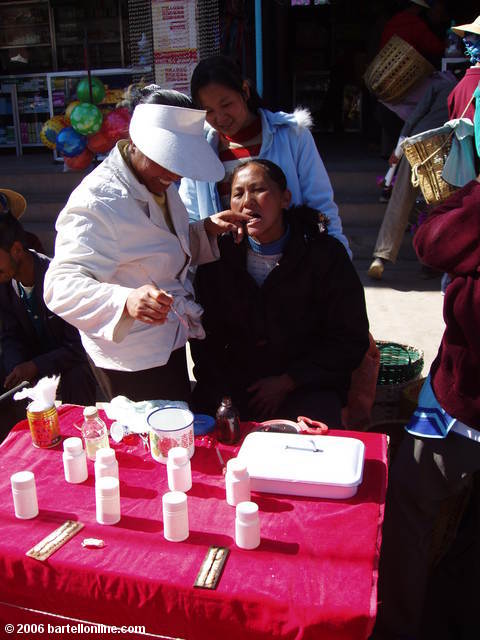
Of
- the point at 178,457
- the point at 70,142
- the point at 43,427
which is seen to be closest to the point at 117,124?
the point at 70,142

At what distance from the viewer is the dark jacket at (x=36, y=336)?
119 inches

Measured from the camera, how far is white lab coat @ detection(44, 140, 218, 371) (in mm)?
1931

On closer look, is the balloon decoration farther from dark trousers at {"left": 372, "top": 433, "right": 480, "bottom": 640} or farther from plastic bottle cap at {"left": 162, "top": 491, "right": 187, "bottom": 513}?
plastic bottle cap at {"left": 162, "top": 491, "right": 187, "bottom": 513}

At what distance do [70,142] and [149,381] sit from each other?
15.7 ft

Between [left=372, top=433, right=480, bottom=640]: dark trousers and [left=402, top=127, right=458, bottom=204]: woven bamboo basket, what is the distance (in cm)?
220

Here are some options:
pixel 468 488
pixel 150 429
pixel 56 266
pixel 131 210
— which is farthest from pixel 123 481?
pixel 468 488

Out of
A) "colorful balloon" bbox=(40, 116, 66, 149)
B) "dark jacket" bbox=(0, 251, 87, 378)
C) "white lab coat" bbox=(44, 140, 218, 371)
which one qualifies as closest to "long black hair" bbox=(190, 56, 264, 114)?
"white lab coat" bbox=(44, 140, 218, 371)

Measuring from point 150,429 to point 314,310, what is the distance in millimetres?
1006

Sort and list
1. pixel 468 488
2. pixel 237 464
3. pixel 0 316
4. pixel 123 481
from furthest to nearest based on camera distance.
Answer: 1. pixel 0 316
2. pixel 468 488
3. pixel 123 481
4. pixel 237 464

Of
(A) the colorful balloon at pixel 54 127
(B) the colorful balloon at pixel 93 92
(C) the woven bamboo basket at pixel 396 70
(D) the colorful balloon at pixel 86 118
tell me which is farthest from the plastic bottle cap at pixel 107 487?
(B) the colorful balloon at pixel 93 92

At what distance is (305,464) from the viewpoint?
169 cm

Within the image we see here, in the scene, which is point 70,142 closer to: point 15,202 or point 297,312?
point 15,202

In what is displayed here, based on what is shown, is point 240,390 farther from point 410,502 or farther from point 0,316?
point 0,316

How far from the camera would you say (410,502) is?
1.99m
